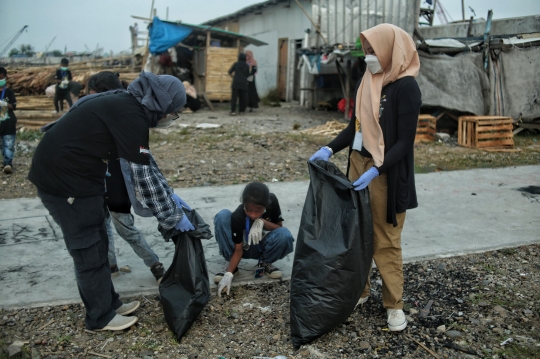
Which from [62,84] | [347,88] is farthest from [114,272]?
[347,88]

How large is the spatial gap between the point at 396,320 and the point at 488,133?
7928 millimetres

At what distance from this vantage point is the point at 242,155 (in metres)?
7.88

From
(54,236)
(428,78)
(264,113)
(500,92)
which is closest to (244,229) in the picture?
(54,236)

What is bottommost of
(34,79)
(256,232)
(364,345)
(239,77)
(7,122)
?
(364,345)

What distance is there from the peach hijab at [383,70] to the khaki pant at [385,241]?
174 mm

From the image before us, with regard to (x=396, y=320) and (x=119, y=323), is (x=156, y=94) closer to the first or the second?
(x=119, y=323)

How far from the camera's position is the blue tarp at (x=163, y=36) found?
14094mm

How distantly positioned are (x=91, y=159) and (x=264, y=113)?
12.5 m

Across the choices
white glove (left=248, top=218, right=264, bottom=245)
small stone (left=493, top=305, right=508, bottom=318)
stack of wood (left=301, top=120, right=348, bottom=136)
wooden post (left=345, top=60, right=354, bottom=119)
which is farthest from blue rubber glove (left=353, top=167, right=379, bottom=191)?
wooden post (left=345, top=60, right=354, bottom=119)

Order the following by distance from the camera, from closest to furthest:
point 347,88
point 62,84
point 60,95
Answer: point 62,84, point 60,95, point 347,88

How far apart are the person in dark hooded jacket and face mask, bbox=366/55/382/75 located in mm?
1100

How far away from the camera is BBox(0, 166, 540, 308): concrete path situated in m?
3.49

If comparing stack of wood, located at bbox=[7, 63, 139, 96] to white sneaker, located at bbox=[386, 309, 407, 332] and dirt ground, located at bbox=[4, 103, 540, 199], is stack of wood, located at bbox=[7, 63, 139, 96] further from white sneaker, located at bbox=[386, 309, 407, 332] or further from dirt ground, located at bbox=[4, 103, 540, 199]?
white sneaker, located at bbox=[386, 309, 407, 332]

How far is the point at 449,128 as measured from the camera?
11.3m
